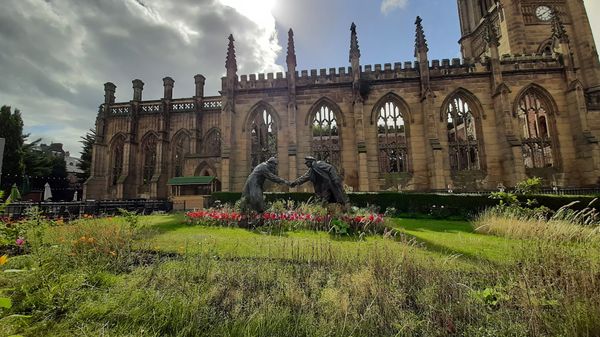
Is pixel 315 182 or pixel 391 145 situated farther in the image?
pixel 391 145

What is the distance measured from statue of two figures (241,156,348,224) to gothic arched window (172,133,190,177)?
1983 cm

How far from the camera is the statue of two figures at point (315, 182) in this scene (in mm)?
9523

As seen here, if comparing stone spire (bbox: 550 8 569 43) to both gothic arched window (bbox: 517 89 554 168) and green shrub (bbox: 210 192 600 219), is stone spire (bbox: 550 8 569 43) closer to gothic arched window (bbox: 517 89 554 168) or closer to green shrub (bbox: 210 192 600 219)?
gothic arched window (bbox: 517 89 554 168)

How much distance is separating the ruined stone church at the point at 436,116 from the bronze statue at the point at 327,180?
9.73 m

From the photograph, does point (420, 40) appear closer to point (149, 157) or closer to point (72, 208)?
point (72, 208)

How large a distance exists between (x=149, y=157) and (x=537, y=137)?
35.3m

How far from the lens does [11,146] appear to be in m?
29.0

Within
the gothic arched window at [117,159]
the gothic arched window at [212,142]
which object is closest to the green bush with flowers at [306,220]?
the gothic arched window at [212,142]

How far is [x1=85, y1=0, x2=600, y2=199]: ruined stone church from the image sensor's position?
19.0 m

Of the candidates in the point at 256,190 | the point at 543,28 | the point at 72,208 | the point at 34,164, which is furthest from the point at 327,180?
the point at 34,164

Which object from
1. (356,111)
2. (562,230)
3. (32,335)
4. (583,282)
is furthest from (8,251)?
(356,111)

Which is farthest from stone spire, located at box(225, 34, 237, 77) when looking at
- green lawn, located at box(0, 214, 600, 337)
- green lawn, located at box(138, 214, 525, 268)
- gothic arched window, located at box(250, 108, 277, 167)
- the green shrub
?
green lawn, located at box(0, 214, 600, 337)

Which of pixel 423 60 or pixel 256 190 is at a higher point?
pixel 423 60

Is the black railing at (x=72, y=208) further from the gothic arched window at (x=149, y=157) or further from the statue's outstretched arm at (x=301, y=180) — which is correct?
the gothic arched window at (x=149, y=157)
